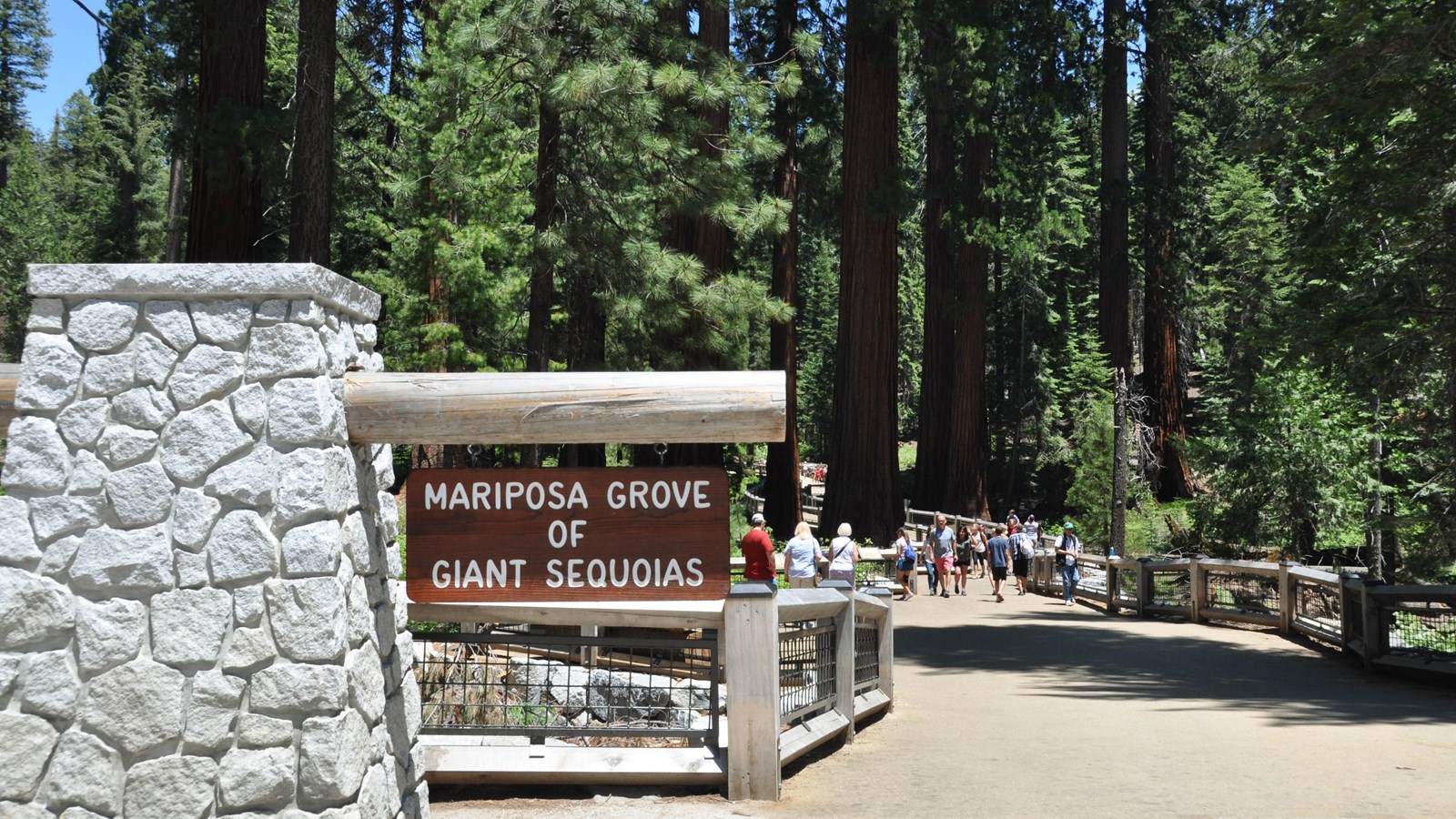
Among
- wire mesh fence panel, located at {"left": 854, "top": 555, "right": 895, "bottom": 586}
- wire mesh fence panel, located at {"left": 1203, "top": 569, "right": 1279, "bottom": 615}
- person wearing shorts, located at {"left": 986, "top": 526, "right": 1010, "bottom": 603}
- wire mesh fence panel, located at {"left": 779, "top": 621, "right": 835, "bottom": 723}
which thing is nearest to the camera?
wire mesh fence panel, located at {"left": 779, "top": 621, "right": 835, "bottom": 723}

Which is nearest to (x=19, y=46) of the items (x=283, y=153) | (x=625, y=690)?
(x=283, y=153)

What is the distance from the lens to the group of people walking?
42.1 ft

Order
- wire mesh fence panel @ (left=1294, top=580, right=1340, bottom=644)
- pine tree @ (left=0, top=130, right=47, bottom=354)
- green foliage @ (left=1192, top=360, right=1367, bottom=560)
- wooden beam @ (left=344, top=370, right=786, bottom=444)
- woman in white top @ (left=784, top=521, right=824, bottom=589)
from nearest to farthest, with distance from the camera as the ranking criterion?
wooden beam @ (left=344, top=370, right=786, bottom=444)
wire mesh fence panel @ (left=1294, top=580, right=1340, bottom=644)
woman in white top @ (left=784, top=521, right=824, bottom=589)
green foliage @ (left=1192, top=360, right=1367, bottom=560)
pine tree @ (left=0, top=130, right=47, bottom=354)

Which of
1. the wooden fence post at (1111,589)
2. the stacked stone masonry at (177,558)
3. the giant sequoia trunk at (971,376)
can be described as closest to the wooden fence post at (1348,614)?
the wooden fence post at (1111,589)

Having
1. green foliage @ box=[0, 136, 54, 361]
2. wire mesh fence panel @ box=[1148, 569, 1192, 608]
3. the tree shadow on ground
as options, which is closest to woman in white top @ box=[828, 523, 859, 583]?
the tree shadow on ground

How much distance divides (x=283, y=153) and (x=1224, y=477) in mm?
20922

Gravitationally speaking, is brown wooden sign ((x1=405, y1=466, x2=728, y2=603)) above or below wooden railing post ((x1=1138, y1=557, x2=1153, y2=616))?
above

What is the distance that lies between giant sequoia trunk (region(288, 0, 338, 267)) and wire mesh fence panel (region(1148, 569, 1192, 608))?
1388 centimetres

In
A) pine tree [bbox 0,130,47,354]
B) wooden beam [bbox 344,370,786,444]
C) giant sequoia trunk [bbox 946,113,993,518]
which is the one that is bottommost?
wooden beam [bbox 344,370,786,444]

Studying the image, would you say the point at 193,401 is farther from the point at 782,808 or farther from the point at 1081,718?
the point at 1081,718

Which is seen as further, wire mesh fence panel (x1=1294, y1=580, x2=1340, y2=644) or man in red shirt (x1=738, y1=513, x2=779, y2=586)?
wire mesh fence panel (x1=1294, y1=580, x2=1340, y2=644)

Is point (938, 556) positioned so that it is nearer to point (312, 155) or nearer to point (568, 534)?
point (312, 155)

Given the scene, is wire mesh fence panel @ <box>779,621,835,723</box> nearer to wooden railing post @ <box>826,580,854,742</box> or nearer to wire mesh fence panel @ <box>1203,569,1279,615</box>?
wooden railing post @ <box>826,580,854,742</box>

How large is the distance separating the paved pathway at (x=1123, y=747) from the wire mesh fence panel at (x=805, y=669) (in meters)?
0.40
